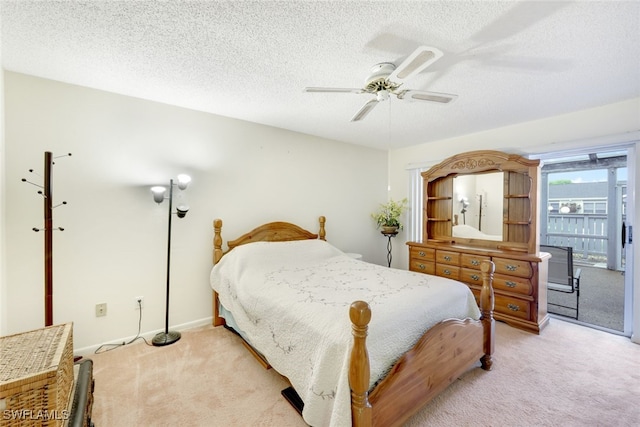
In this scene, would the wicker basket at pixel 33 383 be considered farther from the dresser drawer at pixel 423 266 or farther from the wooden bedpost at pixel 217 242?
the dresser drawer at pixel 423 266

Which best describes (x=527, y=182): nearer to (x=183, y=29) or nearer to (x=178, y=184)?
(x=183, y=29)

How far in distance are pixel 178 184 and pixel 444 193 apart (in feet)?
11.4

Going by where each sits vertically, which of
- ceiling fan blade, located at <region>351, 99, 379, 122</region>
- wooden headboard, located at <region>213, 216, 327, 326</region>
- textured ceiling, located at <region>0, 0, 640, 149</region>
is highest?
textured ceiling, located at <region>0, 0, 640, 149</region>

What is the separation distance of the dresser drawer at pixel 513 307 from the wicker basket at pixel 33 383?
369 centimetres

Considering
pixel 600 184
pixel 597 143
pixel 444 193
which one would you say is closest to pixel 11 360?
pixel 444 193

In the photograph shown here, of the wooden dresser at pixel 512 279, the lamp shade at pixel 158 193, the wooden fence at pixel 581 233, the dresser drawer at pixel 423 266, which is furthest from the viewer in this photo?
the wooden fence at pixel 581 233

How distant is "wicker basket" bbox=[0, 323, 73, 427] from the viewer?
1039 millimetres

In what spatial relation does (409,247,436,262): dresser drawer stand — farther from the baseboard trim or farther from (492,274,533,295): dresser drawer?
the baseboard trim

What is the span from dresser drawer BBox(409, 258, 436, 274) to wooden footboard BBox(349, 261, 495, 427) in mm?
1493

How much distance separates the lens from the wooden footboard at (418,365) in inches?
48.6

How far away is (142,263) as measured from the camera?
8.46ft

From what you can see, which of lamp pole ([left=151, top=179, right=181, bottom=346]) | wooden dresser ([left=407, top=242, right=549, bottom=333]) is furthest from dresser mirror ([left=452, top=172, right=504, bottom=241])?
lamp pole ([left=151, top=179, right=181, bottom=346])

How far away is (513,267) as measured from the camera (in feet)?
9.53

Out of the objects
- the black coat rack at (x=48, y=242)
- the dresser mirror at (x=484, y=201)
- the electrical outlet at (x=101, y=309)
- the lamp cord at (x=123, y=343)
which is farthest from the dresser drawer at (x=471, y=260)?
the black coat rack at (x=48, y=242)
